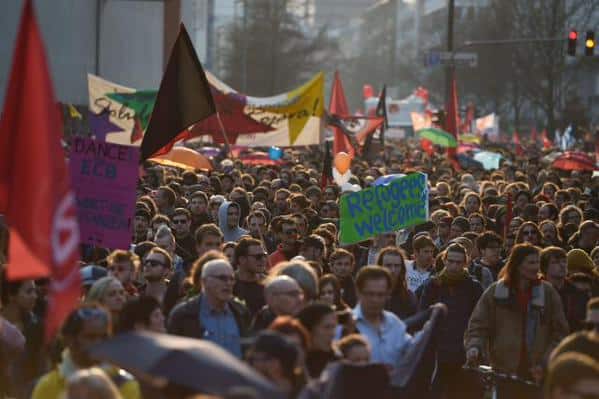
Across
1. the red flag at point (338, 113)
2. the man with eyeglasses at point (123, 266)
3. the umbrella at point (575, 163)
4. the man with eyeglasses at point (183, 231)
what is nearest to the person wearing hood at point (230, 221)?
the man with eyeglasses at point (183, 231)

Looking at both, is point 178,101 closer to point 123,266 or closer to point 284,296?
point 123,266

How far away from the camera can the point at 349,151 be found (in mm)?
27078

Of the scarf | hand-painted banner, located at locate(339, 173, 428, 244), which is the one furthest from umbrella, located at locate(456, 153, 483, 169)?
the scarf

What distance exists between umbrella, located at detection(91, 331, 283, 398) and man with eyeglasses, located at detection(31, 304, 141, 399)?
79 centimetres

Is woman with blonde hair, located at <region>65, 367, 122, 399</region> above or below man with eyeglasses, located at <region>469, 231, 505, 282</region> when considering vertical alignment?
above

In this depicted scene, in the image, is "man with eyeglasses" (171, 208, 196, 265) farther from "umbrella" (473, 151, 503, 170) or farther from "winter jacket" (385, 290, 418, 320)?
"umbrella" (473, 151, 503, 170)

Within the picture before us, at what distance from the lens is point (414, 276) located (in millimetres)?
11898

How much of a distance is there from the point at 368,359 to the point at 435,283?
150 inches

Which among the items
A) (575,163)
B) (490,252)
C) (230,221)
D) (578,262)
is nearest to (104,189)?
(490,252)

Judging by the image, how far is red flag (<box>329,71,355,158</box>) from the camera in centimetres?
2714

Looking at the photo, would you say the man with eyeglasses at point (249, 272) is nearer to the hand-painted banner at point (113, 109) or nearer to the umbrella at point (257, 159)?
the hand-painted banner at point (113, 109)

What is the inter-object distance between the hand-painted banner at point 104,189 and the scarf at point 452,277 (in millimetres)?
2101

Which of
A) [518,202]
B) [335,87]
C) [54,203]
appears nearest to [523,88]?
[335,87]

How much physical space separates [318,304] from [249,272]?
8.28 ft
